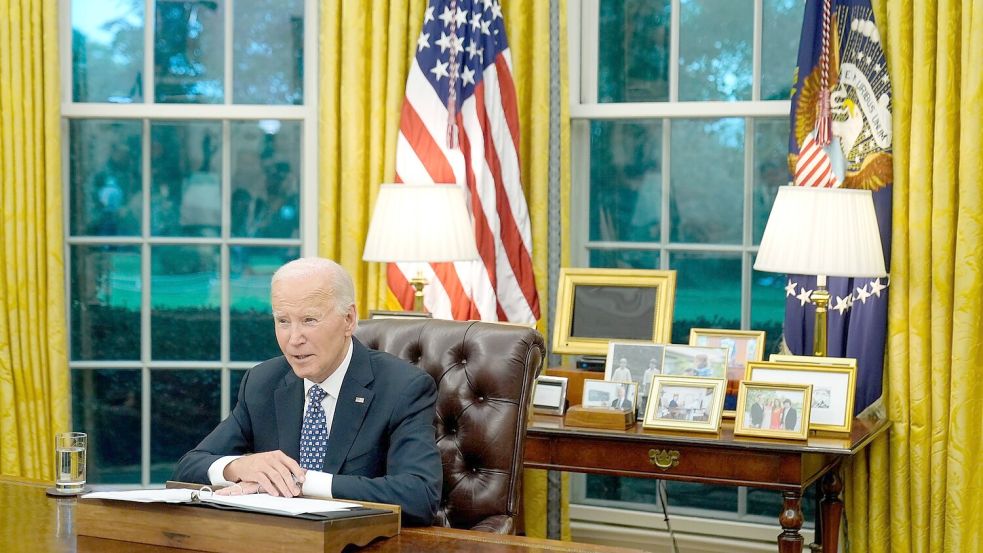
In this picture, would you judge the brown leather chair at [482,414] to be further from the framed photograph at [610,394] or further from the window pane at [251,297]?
the window pane at [251,297]

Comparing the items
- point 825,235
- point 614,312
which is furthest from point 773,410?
point 614,312

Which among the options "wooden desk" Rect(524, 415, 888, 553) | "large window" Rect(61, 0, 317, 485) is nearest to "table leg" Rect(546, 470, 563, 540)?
"wooden desk" Rect(524, 415, 888, 553)

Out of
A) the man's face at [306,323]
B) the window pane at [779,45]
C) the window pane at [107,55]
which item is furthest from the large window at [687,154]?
the man's face at [306,323]

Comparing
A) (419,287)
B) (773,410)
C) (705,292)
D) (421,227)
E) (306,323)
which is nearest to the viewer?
(306,323)

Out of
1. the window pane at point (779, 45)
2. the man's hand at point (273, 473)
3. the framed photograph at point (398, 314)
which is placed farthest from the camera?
the window pane at point (779, 45)

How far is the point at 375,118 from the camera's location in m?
4.04

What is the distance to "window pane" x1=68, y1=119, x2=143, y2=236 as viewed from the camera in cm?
437

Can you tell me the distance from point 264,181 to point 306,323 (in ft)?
7.22

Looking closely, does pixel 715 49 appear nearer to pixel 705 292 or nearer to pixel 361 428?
pixel 705 292

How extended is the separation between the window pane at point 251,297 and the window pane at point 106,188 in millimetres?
427

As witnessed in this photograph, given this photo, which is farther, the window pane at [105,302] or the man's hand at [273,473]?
the window pane at [105,302]

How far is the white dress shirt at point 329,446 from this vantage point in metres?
2.06

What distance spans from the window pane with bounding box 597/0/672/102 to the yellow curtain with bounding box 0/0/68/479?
1970 millimetres

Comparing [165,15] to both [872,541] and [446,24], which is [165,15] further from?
[872,541]
